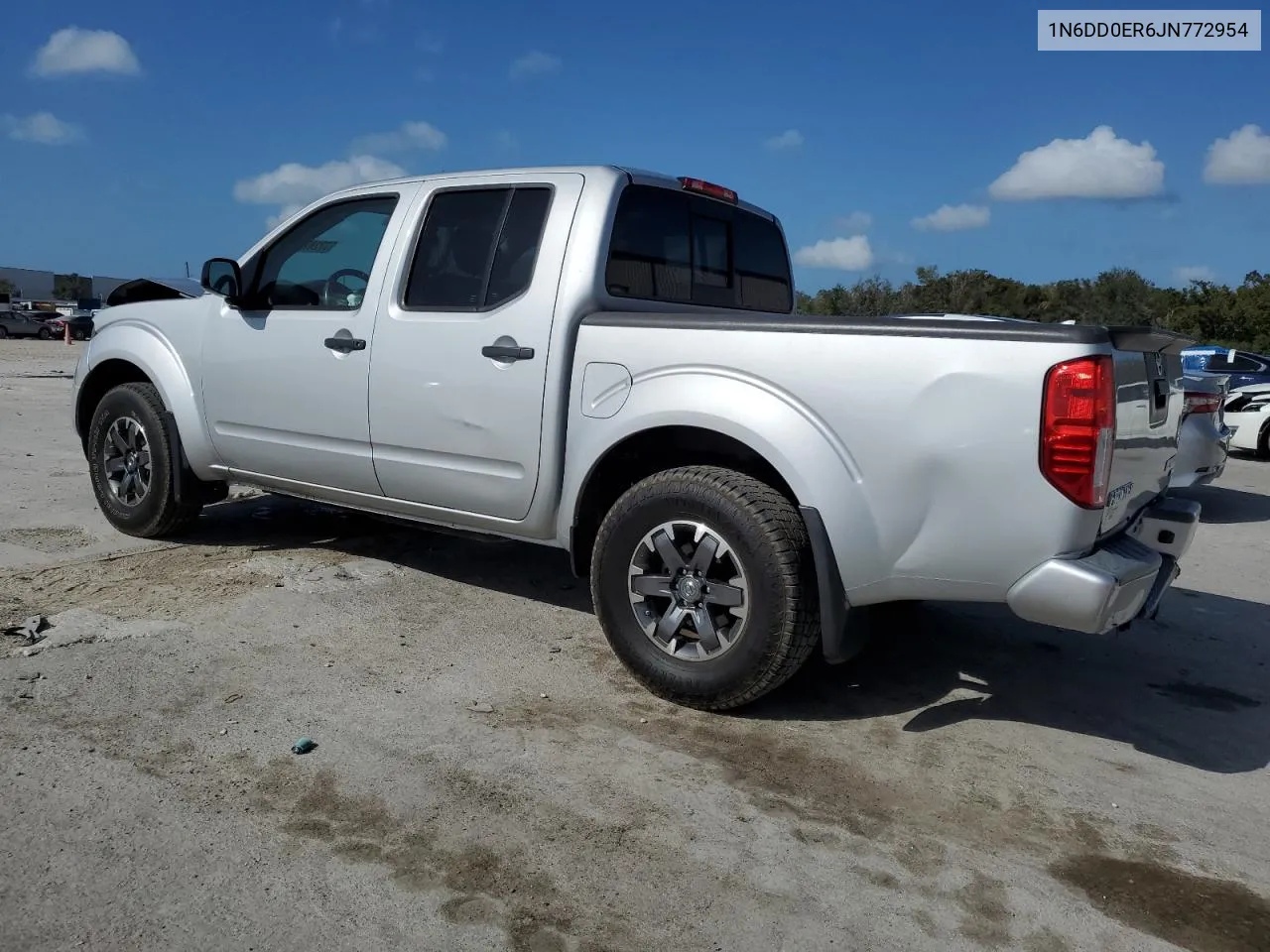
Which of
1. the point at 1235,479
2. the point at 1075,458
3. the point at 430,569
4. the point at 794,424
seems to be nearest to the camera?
the point at 1075,458

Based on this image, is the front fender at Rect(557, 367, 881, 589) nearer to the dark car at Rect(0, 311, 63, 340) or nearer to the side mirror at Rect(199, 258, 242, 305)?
the side mirror at Rect(199, 258, 242, 305)

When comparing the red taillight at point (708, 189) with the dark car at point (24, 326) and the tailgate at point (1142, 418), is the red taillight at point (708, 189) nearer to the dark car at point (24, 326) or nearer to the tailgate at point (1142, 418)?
the tailgate at point (1142, 418)

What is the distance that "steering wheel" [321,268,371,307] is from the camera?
5.07 metres

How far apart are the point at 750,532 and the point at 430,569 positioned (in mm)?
2582

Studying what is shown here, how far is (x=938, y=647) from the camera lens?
5000 millimetres

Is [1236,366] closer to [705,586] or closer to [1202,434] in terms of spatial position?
[1202,434]

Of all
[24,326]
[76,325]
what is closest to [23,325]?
[24,326]

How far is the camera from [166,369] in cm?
579

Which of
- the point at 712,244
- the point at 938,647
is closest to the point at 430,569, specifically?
the point at 712,244

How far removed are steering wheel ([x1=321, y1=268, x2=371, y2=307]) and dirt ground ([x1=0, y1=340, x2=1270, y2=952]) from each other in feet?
4.66

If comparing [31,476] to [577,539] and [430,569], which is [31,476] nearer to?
[430,569]

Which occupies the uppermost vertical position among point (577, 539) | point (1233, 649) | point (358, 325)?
point (358, 325)

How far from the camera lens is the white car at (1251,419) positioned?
45.4ft

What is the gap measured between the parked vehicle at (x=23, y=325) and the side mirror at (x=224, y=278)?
46.3 meters
